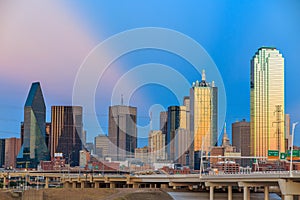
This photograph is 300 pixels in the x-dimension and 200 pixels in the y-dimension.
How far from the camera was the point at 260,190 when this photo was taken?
13012 centimetres

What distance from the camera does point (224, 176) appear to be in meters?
96.6

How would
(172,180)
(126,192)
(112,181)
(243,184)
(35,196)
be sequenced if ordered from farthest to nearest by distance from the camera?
(112,181) → (172,180) → (126,192) → (35,196) → (243,184)

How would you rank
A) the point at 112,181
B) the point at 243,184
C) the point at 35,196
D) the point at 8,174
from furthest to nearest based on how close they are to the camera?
the point at 8,174 < the point at 112,181 < the point at 35,196 < the point at 243,184

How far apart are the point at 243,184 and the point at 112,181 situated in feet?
138

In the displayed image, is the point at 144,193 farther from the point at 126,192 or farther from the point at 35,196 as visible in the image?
the point at 35,196

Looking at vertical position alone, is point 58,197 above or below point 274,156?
below

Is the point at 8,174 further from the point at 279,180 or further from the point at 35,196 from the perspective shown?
the point at 279,180

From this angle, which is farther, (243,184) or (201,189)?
(201,189)

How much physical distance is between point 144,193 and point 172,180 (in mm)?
11831

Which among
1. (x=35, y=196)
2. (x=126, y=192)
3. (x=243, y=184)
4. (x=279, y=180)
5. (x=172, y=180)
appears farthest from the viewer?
(x=172, y=180)

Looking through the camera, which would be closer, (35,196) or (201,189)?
(35,196)

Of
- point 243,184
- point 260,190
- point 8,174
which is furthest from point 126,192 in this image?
point 8,174

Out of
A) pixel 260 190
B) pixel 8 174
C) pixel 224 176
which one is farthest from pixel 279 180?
pixel 8 174

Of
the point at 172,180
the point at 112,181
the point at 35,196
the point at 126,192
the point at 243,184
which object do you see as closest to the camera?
the point at 243,184
